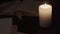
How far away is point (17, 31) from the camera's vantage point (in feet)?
2.15

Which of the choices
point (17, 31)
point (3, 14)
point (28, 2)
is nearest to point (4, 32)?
point (17, 31)

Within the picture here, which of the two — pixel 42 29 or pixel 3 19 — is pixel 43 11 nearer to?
pixel 42 29

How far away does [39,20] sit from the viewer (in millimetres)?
729

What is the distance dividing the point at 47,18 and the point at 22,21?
0.46 feet

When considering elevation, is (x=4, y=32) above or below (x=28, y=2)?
below

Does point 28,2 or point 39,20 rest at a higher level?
point 28,2

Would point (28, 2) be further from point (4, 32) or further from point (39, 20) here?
point (4, 32)

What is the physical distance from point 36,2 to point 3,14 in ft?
0.74

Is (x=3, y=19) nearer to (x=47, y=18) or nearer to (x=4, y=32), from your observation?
(x=4, y=32)

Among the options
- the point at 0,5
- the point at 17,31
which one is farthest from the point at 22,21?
the point at 0,5

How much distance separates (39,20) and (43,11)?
0.20ft

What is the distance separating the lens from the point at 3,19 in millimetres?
728

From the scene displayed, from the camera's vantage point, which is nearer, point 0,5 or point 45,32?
point 45,32

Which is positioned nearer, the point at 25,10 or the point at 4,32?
the point at 4,32
